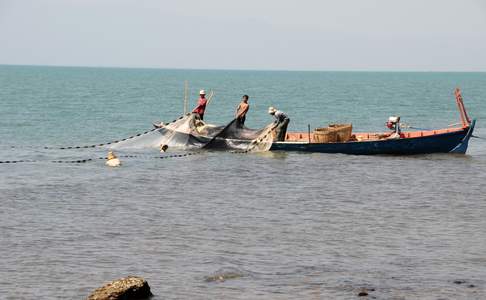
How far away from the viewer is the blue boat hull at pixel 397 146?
31453 mm

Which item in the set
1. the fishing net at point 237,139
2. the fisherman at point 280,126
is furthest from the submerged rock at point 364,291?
the fishing net at point 237,139

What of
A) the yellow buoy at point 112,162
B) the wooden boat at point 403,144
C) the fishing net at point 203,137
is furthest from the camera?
the fishing net at point 203,137

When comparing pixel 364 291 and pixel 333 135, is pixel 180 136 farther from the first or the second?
pixel 364 291

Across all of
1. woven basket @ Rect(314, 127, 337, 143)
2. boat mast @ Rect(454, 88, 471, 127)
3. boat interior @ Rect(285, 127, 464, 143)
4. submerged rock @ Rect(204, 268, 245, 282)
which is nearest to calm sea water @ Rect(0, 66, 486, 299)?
submerged rock @ Rect(204, 268, 245, 282)

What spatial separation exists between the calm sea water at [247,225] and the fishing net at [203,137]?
0.49 metres

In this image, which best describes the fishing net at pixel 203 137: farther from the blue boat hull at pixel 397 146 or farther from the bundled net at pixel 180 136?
the blue boat hull at pixel 397 146

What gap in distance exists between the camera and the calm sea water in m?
14.9

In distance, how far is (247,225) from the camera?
1986cm

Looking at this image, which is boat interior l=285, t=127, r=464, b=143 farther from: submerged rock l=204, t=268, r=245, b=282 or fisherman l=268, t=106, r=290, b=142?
submerged rock l=204, t=268, r=245, b=282

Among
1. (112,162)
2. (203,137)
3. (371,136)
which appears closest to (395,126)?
(371,136)

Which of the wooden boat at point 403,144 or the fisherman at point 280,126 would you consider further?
the fisherman at point 280,126

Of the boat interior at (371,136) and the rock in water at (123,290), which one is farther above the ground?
the boat interior at (371,136)

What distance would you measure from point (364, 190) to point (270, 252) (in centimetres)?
882

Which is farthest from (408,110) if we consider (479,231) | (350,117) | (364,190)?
(479,231)
